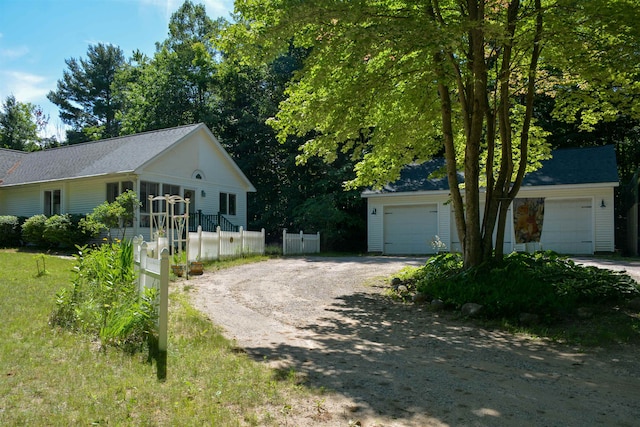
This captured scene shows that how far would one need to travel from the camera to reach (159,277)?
220 inches

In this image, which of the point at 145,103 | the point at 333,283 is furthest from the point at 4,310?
the point at 145,103

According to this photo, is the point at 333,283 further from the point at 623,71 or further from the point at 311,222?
the point at 311,222

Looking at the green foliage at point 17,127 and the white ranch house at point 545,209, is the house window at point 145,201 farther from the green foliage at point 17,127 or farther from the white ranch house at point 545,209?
the green foliage at point 17,127

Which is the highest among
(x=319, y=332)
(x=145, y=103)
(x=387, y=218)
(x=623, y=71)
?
(x=145, y=103)

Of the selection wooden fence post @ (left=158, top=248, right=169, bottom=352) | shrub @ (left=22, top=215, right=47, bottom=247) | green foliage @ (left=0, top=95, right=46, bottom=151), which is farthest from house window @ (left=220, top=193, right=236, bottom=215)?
green foliage @ (left=0, top=95, right=46, bottom=151)

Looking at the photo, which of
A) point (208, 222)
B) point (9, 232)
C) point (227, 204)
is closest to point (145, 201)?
point (208, 222)

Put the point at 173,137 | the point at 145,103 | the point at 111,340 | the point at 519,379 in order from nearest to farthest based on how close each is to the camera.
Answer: the point at 519,379, the point at 111,340, the point at 173,137, the point at 145,103

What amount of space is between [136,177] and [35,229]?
4477 millimetres

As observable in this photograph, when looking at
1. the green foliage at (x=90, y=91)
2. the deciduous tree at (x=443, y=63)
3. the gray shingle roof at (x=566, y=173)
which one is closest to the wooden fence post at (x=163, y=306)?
the deciduous tree at (x=443, y=63)

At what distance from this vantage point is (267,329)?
6.82 metres

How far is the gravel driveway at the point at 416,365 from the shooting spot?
12.4 feet

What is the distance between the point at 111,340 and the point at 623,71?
891 centimetres

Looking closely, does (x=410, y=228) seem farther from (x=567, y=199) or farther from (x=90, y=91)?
(x=90, y=91)

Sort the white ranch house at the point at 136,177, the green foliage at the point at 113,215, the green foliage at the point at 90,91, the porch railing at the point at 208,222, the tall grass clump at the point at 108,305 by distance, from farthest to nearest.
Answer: the green foliage at the point at 90,91, the porch railing at the point at 208,222, the white ranch house at the point at 136,177, the green foliage at the point at 113,215, the tall grass clump at the point at 108,305
